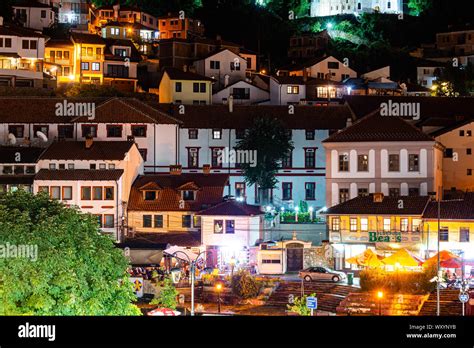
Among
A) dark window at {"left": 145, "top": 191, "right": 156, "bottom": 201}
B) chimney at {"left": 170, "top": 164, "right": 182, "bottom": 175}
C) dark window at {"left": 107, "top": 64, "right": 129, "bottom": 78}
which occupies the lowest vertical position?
dark window at {"left": 145, "top": 191, "right": 156, "bottom": 201}

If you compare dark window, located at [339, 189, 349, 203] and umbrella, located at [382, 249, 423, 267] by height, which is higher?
dark window, located at [339, 189, 349, 203]

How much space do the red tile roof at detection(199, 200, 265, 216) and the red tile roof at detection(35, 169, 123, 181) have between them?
490 cm

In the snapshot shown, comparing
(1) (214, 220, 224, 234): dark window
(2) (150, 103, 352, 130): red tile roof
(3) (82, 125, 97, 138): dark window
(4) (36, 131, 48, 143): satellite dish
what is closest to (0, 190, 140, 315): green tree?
(1) (214, 220, 224, 234): dark window

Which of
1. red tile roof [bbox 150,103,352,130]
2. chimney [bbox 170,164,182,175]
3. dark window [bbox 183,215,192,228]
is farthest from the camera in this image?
red tile roof [bbox 150,103,352,130]

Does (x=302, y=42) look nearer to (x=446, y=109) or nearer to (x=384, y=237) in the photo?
(x=446, y=109)

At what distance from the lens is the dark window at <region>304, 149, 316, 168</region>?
178 ft

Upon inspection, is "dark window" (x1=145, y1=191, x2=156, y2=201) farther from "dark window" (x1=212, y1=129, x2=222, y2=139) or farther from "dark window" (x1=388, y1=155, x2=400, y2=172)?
"dark window" (x1=388, y1=155, x2=400, y2=172)

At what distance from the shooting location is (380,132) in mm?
50062

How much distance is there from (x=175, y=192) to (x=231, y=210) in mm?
4410

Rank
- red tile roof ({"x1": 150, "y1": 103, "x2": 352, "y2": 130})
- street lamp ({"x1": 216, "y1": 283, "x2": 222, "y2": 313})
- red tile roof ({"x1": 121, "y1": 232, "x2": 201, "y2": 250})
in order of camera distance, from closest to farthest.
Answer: street lamp ({"x1": 216, "y1": 283, "x2": 222, "y2": 313}) < red tile roof ({"x1": 121, "y1": 232, "x2": 201, "y2": 250}) < red tile roof ({"x1": 150, "y1": 103, "x2": 352, "y2": 130})

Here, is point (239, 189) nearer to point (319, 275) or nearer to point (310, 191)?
point (310, 191)

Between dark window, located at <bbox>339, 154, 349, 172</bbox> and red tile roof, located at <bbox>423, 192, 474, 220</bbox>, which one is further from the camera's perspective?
dark window, located at <bbox>339, 154, 349, 172</bbox>

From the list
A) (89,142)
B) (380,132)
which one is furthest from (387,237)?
(89,142)
